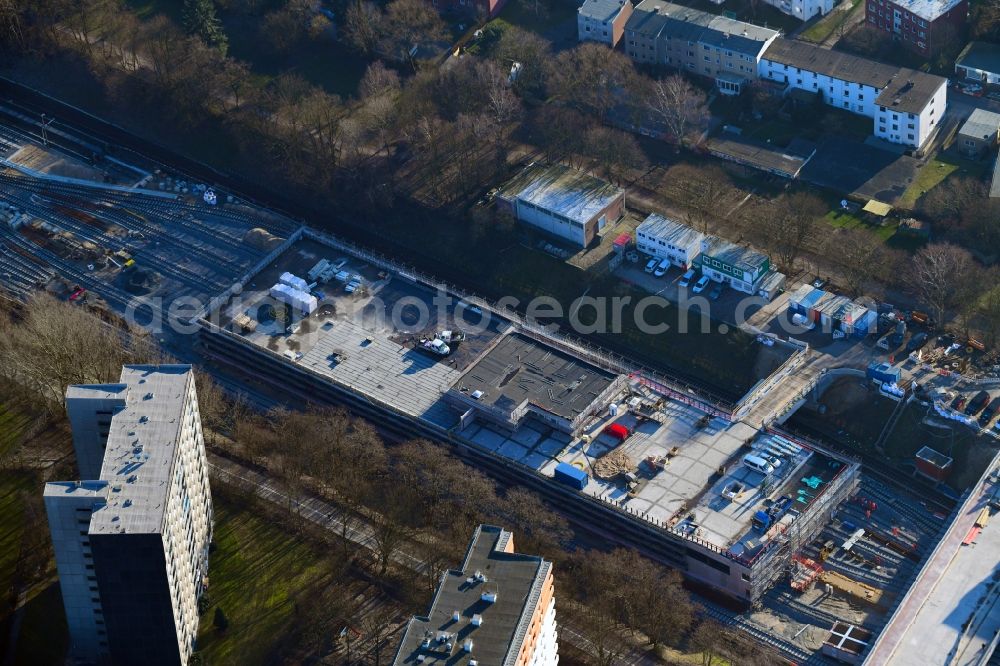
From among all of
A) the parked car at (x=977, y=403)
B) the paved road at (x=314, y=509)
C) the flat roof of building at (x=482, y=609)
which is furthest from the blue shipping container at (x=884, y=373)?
the flat roof of building at (x=482, y=609)

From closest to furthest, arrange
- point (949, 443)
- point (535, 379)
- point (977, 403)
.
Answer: point (949, 443) → point (535, 379) → point (977, 403)

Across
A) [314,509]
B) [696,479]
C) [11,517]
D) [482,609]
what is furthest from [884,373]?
[11,517]

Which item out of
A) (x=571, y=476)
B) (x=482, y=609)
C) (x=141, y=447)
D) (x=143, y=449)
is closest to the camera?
(x=482, y=609)

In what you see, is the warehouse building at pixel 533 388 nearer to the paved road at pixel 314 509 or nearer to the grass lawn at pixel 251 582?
the paved road at pixel 314 509

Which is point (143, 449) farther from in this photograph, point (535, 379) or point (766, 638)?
point (766, 638)

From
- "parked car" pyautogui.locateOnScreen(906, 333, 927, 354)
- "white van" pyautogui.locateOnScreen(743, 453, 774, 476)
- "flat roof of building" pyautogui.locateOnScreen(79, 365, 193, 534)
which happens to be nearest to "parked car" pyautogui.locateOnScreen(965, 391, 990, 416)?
"parked car" pyautogui.locateOnScreen(906, 333, 927, 354)

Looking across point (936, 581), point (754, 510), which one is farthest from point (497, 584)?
point (936, 581)
